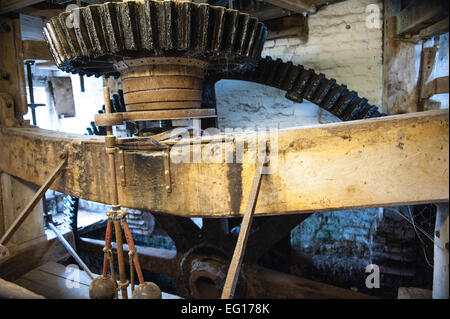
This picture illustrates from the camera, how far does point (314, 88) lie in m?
2.92

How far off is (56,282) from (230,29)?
2143mm

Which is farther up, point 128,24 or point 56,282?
point 128,24

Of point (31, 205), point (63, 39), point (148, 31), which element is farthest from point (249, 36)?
point (31, 205)

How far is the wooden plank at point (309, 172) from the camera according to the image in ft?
3.67

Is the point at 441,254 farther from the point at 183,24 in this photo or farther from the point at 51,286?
the point at 51,286

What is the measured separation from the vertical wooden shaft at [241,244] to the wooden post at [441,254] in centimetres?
66

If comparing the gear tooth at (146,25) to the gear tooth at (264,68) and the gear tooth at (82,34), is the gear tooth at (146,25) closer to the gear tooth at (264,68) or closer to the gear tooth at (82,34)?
the gear tooth at (82,34)

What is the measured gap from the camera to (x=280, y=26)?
11.2ft

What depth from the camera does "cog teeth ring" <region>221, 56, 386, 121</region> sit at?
2.76 m

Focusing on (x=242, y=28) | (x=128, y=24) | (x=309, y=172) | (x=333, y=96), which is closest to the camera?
(x=309, y=172)

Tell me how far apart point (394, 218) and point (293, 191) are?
201cm
